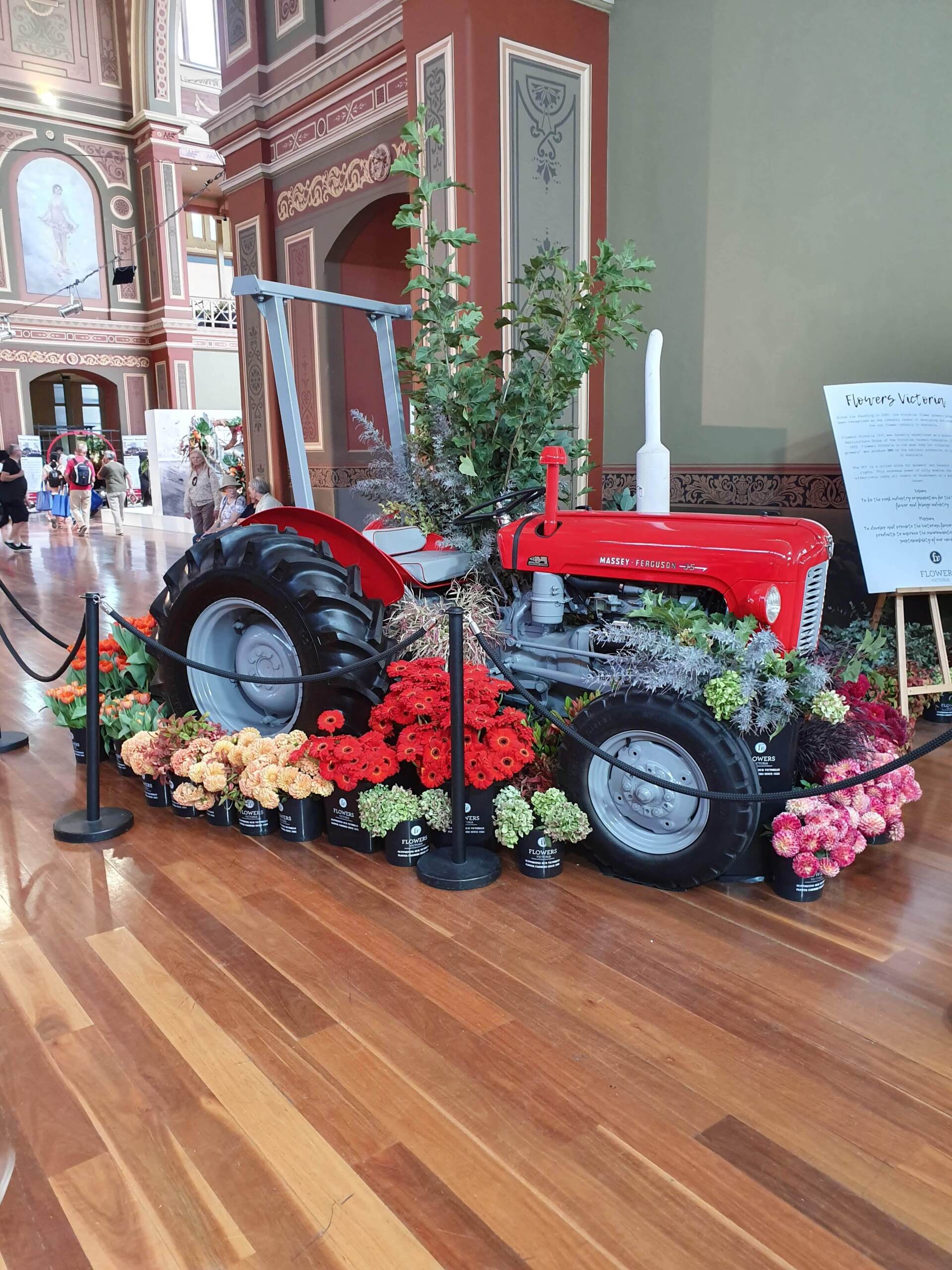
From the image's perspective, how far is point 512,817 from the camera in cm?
248

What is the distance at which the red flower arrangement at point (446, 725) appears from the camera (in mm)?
2525

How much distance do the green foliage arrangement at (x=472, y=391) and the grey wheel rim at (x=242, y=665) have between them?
2.32 ft

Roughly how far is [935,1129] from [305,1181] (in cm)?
105

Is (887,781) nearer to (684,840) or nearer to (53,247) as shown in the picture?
(684,840)

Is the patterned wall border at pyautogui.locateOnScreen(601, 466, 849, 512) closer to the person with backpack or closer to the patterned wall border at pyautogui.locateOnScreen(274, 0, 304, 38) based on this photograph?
the patterned wall border at pyautogui.locateOnScreen(274, 0, 304, 38)

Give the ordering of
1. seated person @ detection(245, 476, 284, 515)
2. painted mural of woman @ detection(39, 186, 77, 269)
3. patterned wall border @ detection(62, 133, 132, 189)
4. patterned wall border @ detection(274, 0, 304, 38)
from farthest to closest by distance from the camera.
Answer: painted mural of woman @ detection(39, 186, 77, 269)
patterned wall border @ detection(62, 133, 132, 189)
patterned wall border @ detection(274, 0, 304, 38)
seated person @ detection(245, 476, 284, 515)

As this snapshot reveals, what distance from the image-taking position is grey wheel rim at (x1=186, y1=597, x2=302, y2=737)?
118 inches

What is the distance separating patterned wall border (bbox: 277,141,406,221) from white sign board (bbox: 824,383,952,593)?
3.55 metres

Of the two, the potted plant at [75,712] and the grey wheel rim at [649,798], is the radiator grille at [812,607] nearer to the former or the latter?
the grey wheel rim at [649,798]

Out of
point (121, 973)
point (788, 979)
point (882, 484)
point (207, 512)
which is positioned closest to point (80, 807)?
point (121, 973)

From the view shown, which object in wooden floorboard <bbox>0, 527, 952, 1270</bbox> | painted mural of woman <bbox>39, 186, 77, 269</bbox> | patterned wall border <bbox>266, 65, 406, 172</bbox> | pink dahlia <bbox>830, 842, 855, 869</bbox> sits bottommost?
wooden floorboard <bbox>0, 527, 952, 1270</bbox>

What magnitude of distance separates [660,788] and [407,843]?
0.73 m

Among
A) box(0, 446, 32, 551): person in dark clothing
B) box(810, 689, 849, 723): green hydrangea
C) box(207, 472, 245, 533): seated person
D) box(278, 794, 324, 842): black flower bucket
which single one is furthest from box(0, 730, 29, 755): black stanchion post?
box(0, 446, 32, 551): person in dark clothing

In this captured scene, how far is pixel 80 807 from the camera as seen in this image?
307cm
